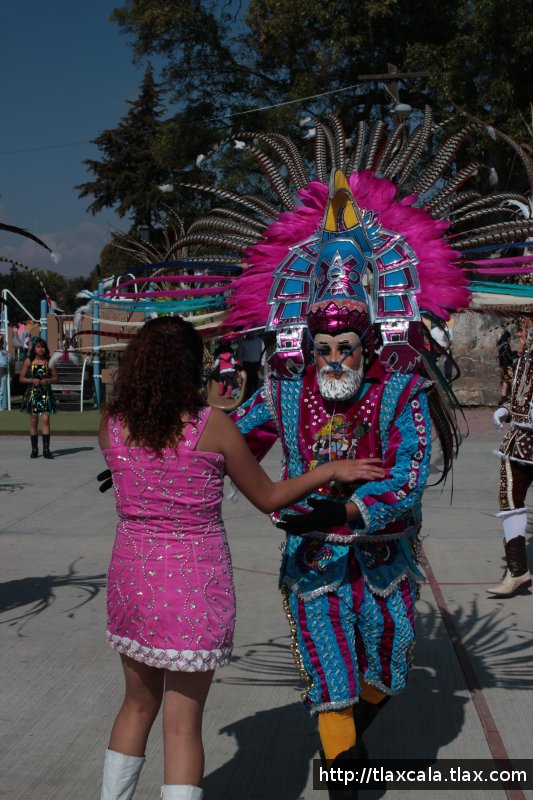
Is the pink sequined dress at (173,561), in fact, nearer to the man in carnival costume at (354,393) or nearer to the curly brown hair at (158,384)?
the curly brown hair at (158,384)

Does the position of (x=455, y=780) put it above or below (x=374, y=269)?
below

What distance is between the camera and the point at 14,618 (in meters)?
5.59

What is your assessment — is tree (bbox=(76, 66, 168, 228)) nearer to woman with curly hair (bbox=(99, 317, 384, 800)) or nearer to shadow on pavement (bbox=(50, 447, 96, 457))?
shadow on pavement (bbox=(50, 447, 96, 457))

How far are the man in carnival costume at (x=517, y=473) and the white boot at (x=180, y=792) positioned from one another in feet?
11.9

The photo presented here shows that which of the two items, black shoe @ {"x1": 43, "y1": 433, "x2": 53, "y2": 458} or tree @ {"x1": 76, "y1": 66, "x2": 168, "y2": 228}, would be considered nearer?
black shoe @ {"x1": 43, "y1": 433, "x2": 53, "y2": 458}

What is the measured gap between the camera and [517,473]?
6.24 metres

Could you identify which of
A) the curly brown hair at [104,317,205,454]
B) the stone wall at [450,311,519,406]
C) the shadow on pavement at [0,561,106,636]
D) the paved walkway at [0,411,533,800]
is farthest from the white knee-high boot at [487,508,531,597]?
the stone wall at [450,311,519,406]

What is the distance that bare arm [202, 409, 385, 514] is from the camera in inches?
111

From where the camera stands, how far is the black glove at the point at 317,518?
2.96 metres

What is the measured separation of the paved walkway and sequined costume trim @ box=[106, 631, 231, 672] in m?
0.93

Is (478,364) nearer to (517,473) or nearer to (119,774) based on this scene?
(517,473)

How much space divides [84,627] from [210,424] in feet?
9.84

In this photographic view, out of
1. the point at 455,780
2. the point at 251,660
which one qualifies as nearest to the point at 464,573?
the point at 251,660

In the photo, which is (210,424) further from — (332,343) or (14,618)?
(14,618)
